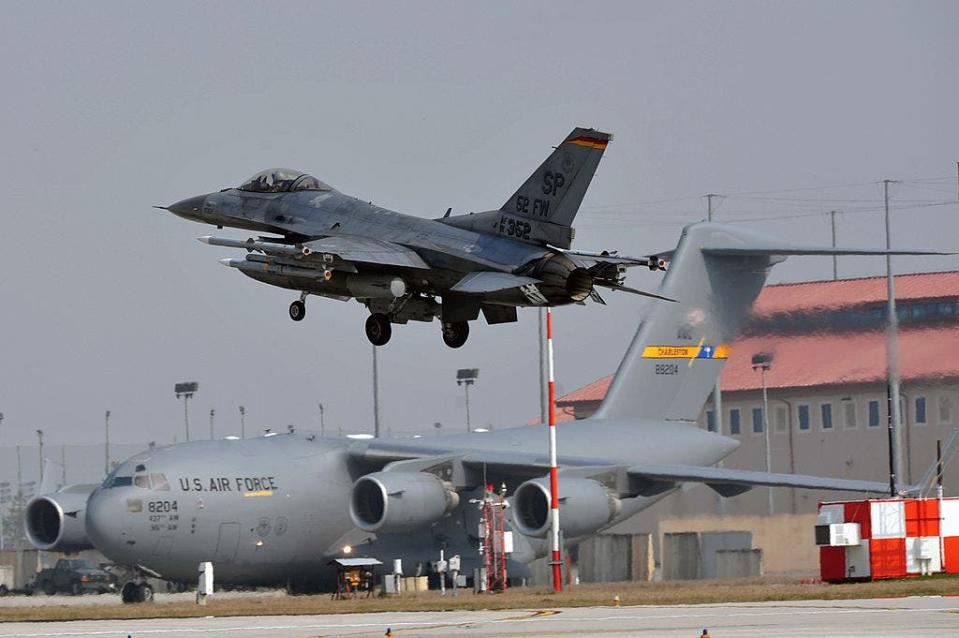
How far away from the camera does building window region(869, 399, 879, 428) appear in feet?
181

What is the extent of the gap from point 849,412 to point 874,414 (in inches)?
40.2

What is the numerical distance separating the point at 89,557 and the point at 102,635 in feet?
110

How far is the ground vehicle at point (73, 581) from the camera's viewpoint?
59.9 metres

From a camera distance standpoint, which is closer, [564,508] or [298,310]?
[298,310]

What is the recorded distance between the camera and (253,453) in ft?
164

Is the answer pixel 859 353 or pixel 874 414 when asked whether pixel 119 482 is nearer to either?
pixel 859 353

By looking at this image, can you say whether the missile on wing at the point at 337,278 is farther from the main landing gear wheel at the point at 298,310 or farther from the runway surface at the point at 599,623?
the runway surface at the point at 599,623

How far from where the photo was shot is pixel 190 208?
103ft

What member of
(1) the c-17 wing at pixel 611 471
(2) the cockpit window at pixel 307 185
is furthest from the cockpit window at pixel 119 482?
(2) the cockpit window at pixel 307 185

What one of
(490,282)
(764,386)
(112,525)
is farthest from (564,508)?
(490,282)

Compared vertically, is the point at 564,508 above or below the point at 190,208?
below

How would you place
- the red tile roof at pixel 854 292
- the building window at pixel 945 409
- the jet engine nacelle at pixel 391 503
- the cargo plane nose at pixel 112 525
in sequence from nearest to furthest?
1. the red tile roof at pixel 854 292
2. the building window at pixel 945 409
3. the cargo plane nose at pixel 112 525
4. the jet engine nacelle at pixel 391 503

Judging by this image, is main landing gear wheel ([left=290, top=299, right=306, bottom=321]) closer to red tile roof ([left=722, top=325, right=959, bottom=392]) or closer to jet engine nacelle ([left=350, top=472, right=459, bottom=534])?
red tile roof ([left=722, top=325, right=959, bottom=392])

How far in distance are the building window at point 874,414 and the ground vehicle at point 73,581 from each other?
2521cm
